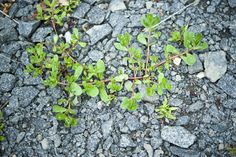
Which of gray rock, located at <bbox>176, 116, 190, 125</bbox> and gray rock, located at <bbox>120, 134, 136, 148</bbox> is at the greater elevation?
gray rock, located at <bbox>176, 116, 190, 125</bbox>

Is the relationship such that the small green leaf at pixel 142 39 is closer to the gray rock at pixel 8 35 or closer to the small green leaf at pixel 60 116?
the small green leaf at pixel 60 116

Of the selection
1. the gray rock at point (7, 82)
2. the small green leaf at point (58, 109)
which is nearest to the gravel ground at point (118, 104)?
the gray rock at point (7, 82)

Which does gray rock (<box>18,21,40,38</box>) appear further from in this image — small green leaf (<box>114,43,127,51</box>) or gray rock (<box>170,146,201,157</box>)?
gray rock (<box>170,146,201,157</box>)

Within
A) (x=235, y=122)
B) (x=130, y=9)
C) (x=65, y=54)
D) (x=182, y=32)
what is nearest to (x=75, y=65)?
(x=65, y=54)

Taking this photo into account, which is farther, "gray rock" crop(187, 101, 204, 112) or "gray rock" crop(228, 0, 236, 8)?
"gray rock" crop(228, 0, 236, 8)

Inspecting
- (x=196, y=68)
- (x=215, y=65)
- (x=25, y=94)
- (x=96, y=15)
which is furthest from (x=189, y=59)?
(x=25, y=94)

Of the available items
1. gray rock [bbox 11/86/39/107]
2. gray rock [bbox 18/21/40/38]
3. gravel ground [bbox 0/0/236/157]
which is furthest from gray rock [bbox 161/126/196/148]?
gray rock [bbox 18/21/40/38]
